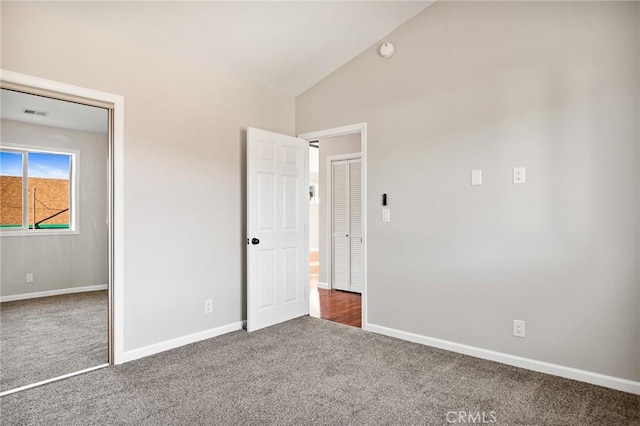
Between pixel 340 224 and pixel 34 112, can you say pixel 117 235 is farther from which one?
pixel 340 224

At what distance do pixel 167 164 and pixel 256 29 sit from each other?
4.51 feet

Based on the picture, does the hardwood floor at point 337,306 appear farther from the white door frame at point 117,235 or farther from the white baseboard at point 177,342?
the white door frame at point 117,235

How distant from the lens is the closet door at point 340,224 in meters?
5.69

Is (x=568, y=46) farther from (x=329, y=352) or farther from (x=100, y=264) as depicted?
(x=100, y=264)

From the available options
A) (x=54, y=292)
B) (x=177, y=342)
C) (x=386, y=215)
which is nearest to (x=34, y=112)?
(x=54, y=292)

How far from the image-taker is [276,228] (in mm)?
3938

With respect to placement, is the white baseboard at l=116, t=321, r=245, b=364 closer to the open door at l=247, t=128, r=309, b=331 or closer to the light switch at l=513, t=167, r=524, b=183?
the open door at l=247, t=128, r=309, b=331

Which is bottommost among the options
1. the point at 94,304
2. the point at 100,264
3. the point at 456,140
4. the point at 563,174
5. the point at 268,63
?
the point at 94,304

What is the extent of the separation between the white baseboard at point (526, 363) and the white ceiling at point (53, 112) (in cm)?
307

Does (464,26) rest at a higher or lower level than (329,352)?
higher

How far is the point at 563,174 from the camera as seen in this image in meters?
2.67

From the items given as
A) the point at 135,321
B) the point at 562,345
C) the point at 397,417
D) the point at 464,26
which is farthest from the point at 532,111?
the point at 135,321

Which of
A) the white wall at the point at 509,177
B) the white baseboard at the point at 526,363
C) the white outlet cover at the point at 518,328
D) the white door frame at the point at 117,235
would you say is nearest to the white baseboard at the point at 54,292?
the white door frame at the point at 117,235

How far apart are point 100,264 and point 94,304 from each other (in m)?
0.35
